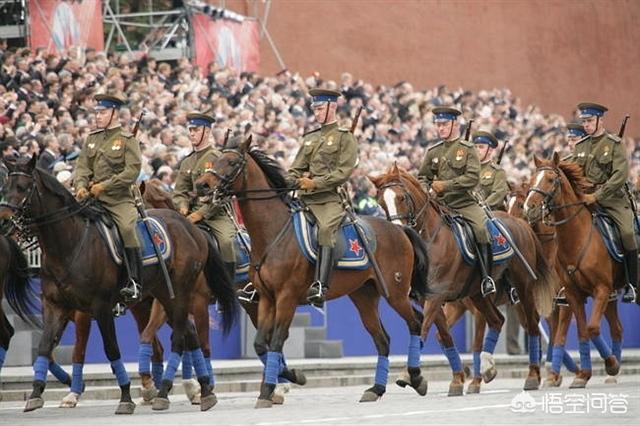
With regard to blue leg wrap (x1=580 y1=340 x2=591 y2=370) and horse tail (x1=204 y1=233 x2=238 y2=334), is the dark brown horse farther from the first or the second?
blue leg wrap (x1=580 y1=340 x2=591 y2=370)

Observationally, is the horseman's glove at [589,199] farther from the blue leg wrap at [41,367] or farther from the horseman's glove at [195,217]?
the blue leg wrap at [41,367]

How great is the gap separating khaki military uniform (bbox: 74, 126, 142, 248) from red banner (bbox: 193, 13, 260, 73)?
1673 centimetres

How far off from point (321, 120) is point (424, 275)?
2329 mm

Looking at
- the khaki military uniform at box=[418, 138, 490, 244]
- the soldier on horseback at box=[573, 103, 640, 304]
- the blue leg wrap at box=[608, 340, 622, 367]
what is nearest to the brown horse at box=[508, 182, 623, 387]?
the blue leg wrap at box=[608, 340, 622, 367]

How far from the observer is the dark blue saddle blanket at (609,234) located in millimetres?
21594

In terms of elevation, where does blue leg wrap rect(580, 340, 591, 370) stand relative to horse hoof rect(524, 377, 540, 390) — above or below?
above

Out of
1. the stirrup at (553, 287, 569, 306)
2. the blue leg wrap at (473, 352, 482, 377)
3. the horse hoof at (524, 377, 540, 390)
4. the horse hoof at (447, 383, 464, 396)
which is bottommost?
the horse hoof at (524, 377, 540, 390)

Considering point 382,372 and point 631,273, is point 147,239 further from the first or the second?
point 631,273

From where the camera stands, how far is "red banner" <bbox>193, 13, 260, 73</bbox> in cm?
3544

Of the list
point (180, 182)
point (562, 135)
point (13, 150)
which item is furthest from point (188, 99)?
point (562, 135)

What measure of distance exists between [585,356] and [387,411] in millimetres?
5456

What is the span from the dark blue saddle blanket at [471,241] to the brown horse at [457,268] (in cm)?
7

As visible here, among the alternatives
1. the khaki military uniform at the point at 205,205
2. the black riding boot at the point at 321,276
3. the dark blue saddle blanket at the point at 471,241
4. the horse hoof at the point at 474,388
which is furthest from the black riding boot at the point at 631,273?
the black riding boot at the point at 321,276

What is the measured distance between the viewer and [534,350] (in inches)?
840
